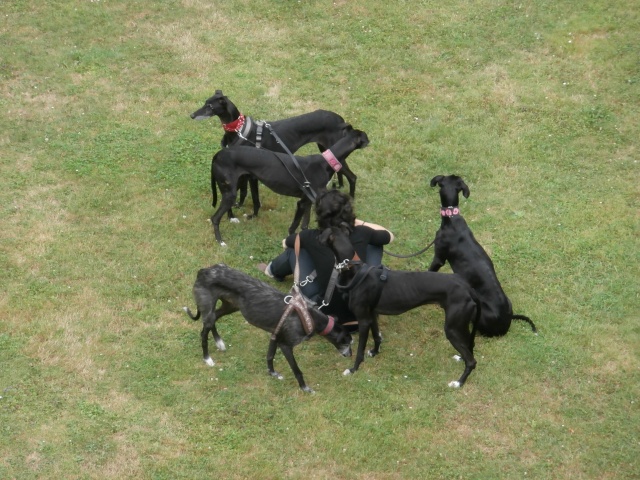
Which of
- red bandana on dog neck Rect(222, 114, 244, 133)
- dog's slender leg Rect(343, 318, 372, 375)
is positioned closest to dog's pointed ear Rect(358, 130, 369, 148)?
red bandana on dog neck Rect(222, 114, 244, 133)

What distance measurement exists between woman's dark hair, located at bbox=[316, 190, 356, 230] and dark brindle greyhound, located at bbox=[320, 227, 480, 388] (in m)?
0.21

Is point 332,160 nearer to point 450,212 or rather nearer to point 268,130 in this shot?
point 268,130

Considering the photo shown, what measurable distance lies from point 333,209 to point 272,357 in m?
1.69

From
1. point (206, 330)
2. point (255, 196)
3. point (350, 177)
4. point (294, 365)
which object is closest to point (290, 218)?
point (255, 196)

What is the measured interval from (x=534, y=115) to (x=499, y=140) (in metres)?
0.95

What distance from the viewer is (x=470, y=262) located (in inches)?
352

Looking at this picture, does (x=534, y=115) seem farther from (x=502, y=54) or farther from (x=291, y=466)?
(x=291, y=466)

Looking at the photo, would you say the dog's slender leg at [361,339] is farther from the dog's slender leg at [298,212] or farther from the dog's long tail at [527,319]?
the dog's slender leg at [298,212]

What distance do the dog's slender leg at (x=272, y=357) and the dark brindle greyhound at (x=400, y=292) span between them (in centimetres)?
89

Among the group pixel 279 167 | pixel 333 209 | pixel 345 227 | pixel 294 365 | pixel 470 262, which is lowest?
pixel 294 365

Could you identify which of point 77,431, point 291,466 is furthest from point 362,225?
point 77,431

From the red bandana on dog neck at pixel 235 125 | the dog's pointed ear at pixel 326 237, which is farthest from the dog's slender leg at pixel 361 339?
the red bandana on dog neck at pixel 235 125

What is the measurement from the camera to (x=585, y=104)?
13.0 metres

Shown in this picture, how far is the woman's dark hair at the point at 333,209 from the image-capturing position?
851 cm
